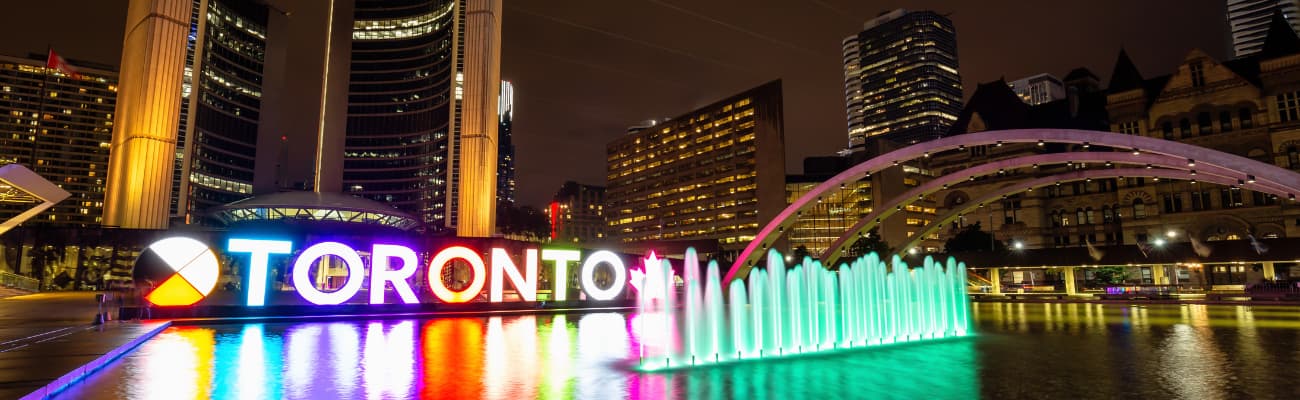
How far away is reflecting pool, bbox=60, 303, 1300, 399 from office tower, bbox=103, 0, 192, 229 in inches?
829

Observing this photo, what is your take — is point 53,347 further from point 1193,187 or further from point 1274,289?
point 1193,187

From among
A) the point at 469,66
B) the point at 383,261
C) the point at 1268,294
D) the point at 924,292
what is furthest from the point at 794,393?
the point at 1268,294

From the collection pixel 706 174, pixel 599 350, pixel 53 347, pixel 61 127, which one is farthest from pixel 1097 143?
pixel 61 127

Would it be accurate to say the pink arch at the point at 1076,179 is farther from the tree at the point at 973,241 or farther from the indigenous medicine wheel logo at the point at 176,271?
the indigenous medicine wheel logo at the point at 176,271

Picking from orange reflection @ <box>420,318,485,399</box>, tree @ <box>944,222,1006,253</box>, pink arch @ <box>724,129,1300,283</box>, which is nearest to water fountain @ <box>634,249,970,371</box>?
orange reflection @ <box>420,318,485,399</box>

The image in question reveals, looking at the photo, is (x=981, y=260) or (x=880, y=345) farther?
(x=981, y=260)

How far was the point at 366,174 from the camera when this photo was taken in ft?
431

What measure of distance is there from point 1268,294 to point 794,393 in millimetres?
47683

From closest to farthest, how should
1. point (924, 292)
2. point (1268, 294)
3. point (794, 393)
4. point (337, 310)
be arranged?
point (794, 393), point (924, 292), point (337, 310), point (1268, 294)

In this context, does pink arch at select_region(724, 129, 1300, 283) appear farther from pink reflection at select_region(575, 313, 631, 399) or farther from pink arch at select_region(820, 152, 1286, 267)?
pink reflection at select_region(575, 313, 631, 399)

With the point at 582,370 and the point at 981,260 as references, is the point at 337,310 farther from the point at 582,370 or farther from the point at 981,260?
the point at 981,260

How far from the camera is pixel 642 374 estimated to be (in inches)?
464

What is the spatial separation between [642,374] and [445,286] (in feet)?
58.3

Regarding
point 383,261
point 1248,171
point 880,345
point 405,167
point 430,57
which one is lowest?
point 880,345
